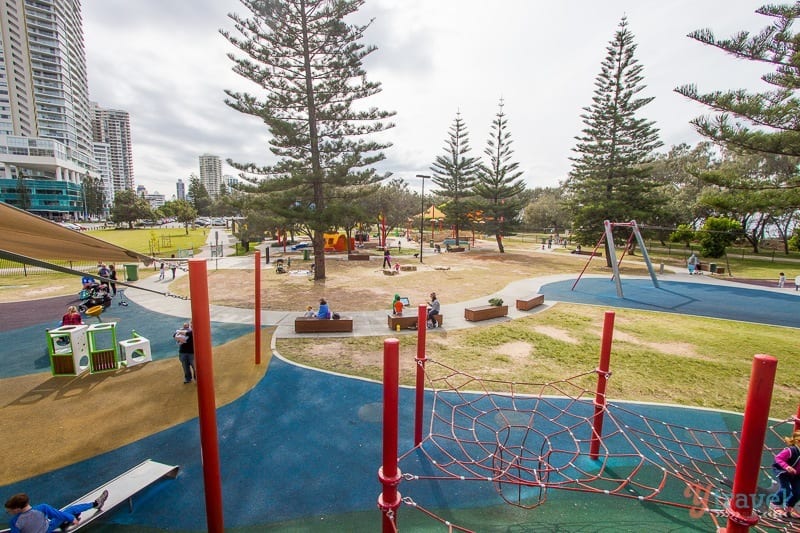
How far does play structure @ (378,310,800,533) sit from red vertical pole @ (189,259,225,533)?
191 centimetres

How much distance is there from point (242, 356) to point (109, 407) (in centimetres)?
327

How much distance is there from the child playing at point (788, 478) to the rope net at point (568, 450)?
29 cm

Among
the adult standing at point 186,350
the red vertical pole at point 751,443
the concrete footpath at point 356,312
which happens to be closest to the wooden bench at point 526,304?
the concrete footpath at point 356,312

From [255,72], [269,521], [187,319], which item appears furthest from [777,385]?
[255,72]

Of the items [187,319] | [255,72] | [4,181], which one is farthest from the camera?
[4,181]

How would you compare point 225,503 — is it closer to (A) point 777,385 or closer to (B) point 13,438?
(B) point 13,438

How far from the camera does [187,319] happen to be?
1416 cm

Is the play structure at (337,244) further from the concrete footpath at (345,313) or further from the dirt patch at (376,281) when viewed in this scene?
the concrete footpath at (345,313)

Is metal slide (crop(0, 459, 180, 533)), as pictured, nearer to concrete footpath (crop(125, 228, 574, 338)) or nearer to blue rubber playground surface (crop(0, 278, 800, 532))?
blue rubber playground surface (crop(0, 278, 800, 532))

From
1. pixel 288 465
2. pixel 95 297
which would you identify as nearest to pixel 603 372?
pixel 288 465

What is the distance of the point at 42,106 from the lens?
10200cm

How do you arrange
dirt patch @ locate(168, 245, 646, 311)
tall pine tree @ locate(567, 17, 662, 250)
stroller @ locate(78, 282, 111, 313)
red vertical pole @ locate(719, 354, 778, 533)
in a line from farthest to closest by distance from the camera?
tall pine tree @ locate(567, 17, 662, 250), dirt patch @ locate(168, 245, 646, 311), stroller @ locate(78, 282, 111, 313), red vertical pole @ locate(719, 354, 778, 533)

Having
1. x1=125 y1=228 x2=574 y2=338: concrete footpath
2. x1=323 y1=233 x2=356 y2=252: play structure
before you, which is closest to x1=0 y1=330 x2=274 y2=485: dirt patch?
x1=125 y1=228 x2=574 y2=338: concrete footpath

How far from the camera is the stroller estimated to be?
15.2 m
